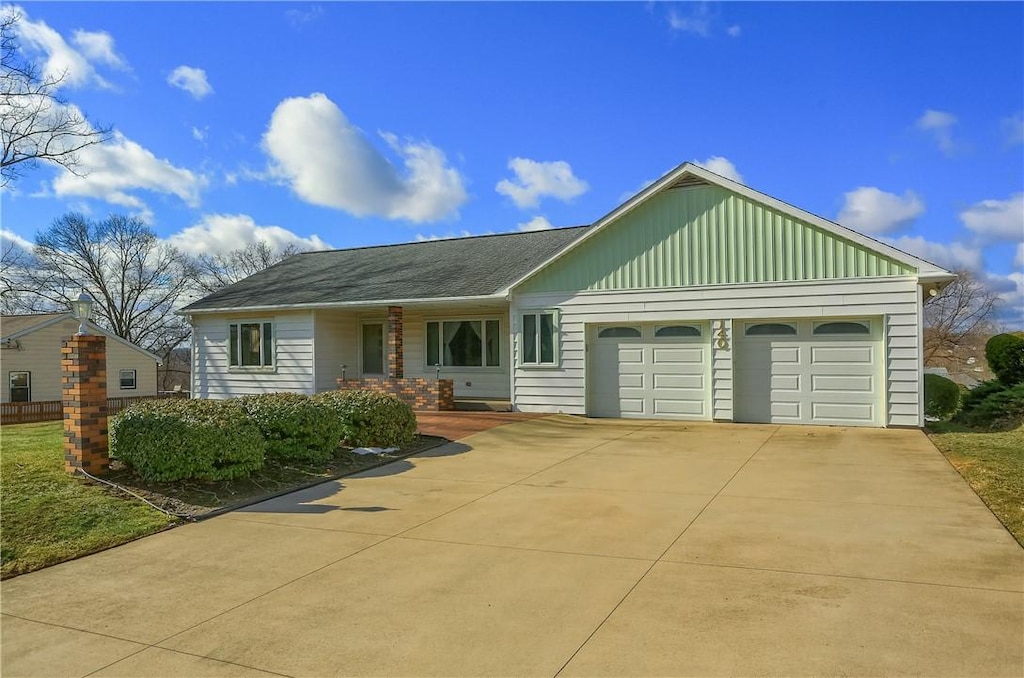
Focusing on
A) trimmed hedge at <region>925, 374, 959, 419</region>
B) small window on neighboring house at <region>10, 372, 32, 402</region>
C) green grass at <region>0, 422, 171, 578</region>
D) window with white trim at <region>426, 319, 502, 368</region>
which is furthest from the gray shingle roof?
small window on neighboring house at <region>10, 372, 32, 402</region>

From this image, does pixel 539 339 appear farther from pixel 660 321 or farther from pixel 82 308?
pixel 82 308

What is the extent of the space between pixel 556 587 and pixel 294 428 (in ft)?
18.2

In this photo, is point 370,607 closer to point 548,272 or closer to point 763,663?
point 763,663

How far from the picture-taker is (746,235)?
14.0 meters

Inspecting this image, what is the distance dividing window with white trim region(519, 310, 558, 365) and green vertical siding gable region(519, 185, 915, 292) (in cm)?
66

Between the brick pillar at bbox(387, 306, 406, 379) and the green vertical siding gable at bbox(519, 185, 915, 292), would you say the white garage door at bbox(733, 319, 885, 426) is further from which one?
the brick pillar at bbox(387, 306, 406, 379)

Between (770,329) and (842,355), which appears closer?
(842,355)

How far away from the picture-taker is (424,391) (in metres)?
17.2

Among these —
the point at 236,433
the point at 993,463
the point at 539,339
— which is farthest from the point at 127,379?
the point at 993,463

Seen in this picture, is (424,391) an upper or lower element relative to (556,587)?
upper

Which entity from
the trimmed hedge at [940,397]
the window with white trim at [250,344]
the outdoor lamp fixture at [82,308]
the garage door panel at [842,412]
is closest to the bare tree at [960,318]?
the trimmed hedge at [940,397]

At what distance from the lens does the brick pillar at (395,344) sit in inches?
706

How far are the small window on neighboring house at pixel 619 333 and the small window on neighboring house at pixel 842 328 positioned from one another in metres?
3.70

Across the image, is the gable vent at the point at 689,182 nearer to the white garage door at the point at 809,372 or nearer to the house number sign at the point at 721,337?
the house number sign at the point at 721,337
